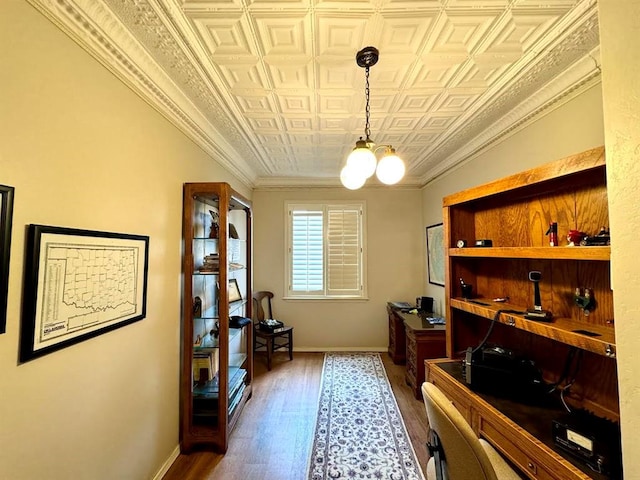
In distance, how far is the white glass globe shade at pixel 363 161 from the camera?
1.84 metres

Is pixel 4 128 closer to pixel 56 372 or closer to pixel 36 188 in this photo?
pixel 36 188

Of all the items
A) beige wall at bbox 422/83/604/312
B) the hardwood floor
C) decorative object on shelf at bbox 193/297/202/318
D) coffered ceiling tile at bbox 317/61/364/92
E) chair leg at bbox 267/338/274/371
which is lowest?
the hardwood floor

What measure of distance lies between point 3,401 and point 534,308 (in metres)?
2.57

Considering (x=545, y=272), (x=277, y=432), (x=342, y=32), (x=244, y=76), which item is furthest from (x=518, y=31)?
(x=277, y=432)

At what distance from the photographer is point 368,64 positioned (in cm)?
188

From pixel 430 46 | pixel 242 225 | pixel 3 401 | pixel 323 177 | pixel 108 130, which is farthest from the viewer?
pixel 323 177

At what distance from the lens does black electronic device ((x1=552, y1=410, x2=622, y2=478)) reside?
1136 millimetres

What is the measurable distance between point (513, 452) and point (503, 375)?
16.5 inches

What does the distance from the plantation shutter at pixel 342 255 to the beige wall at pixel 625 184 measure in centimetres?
400

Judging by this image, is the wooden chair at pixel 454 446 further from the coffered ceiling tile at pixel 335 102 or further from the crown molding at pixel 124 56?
the crown molding at pixel 124 56

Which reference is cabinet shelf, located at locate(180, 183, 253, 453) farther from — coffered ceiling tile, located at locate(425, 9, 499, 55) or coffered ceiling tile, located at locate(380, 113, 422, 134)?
coffered ceiling tile, located at locate(425, 9, 499, 55)

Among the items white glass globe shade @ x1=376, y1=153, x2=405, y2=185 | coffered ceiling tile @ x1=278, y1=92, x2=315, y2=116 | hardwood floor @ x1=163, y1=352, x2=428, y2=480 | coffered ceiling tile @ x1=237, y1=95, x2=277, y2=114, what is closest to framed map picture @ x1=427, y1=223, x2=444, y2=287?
hardwood floor @ x1=163, y1=352, x2=428, y2=480

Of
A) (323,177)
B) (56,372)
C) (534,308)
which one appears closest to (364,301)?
(323,177)

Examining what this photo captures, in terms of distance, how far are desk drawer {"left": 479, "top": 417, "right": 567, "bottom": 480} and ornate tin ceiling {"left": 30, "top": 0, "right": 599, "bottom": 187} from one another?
6.95ft
